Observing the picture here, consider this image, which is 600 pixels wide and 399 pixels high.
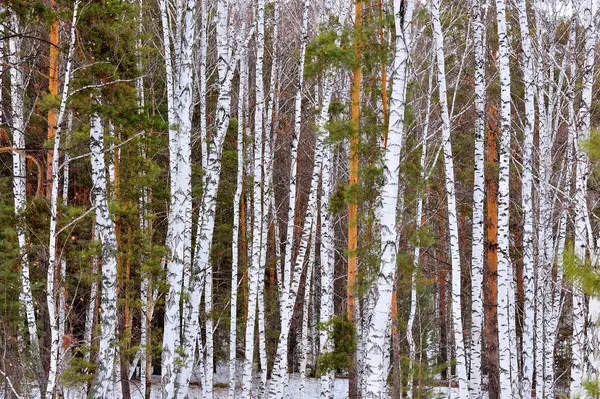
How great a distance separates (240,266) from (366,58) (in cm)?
964

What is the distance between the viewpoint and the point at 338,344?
1050 cm

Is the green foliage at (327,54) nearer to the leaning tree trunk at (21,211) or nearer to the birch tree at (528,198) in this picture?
the birch tree at (528,198)

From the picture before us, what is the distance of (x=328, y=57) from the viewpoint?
9922 millimetres

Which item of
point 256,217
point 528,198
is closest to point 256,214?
point 256,217

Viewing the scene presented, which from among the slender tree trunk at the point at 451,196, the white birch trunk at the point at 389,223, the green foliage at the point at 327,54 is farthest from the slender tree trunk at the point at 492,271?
the white birch trunk at the point at 389,223

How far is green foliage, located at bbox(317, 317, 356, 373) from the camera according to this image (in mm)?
10367

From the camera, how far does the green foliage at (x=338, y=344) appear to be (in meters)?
10.4

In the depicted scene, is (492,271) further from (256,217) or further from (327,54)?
(327,54)

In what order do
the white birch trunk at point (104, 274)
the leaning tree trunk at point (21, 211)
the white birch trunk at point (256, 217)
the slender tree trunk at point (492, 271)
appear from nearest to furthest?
the white birch trunk at point (104, 274) → the leaning tree trunk at point (21, 211) → the white birch trunk at point (256, 217) → the slender tree trunk at point (492, 271)

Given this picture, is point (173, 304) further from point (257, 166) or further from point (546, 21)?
point (546, 21)

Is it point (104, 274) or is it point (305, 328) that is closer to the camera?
point (104, 274)

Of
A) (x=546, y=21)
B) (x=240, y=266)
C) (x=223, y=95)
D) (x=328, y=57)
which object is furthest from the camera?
(x=240, y=266)

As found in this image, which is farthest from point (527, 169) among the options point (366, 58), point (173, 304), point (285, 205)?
point (285, 205)

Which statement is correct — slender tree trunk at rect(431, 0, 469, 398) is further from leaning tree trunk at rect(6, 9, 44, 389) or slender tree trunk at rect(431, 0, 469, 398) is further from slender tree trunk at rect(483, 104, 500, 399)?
leaning tree trunk at rect(6, 9, 44, 389)
